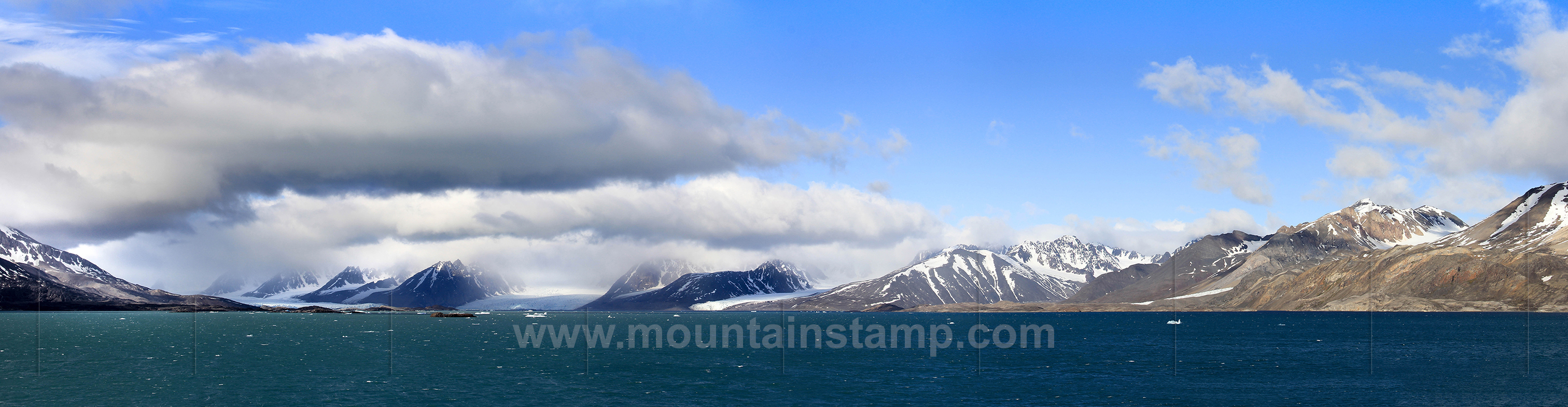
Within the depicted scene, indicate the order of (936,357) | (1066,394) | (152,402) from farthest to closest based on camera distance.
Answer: (936,357)
(1066,394)
(152,402)

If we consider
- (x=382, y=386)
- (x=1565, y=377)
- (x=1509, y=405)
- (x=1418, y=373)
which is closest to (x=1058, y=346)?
(x=1418, y=373)

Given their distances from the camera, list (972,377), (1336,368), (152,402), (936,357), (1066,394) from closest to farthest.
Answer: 1. (152,402)
2. (1066,394)
3. (972,377)
4. (1336,368)
5. (936,357)

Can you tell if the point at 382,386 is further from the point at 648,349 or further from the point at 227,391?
the point at 648,349

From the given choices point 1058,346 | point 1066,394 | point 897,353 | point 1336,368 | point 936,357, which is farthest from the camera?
point 1058,346

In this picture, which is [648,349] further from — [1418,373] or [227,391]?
[1418,373]

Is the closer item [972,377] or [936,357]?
[972,377]

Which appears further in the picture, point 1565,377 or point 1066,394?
point 1565,377

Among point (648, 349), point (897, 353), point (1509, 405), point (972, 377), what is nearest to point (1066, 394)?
point (972, 377)

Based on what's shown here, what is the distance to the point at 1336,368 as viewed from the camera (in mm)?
135500

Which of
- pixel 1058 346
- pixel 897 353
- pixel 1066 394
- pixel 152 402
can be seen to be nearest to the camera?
pixel 152 402

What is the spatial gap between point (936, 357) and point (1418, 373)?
2717 inches

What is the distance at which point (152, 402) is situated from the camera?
9188 cm

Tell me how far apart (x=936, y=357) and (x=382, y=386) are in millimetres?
88249

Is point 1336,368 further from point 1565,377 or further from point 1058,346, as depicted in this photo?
point 1058,346
